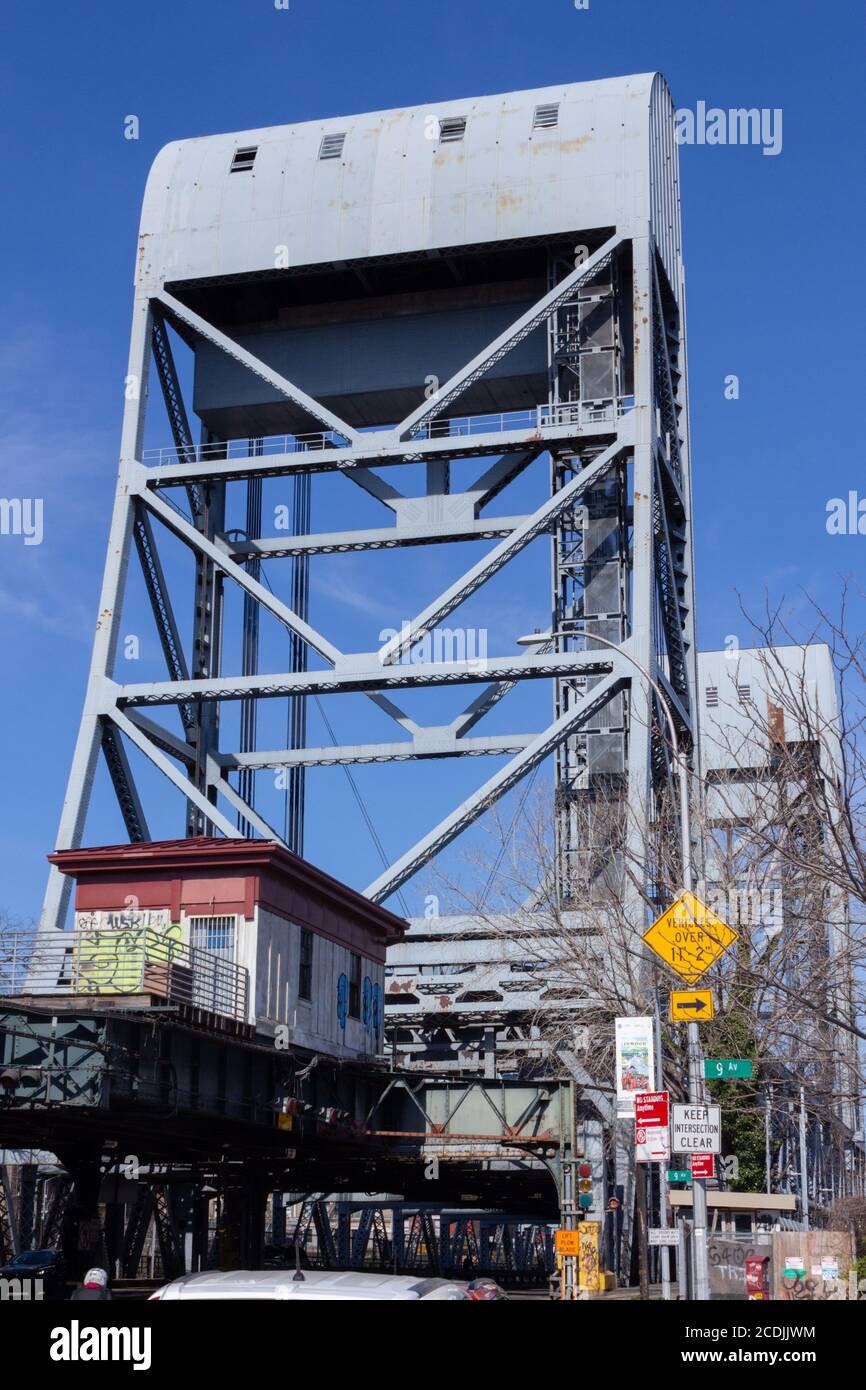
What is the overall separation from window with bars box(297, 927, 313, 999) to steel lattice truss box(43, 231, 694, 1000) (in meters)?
5.50

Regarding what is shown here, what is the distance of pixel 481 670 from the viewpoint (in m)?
43.4

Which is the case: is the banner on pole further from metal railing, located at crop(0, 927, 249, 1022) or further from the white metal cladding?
the white metal cladding

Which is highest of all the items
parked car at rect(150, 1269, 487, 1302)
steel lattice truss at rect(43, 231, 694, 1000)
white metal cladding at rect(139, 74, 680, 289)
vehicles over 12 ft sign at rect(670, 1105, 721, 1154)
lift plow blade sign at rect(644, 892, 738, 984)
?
white metal cladding at rect(139, 74, 680, 289)

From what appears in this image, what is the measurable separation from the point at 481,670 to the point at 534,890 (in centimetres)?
739

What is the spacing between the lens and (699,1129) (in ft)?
67.3

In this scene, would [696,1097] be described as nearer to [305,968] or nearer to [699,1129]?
[699,1129]

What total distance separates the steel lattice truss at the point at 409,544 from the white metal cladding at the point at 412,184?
1.69 meters

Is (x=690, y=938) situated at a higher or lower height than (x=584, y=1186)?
higher

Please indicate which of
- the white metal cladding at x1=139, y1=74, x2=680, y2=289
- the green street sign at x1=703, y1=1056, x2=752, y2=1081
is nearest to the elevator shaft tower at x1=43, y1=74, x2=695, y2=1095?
the white metal cladding at x1=139, y1=74, x2=680, y2=289

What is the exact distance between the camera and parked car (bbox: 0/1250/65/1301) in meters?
39.4

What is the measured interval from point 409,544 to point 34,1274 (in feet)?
69.5

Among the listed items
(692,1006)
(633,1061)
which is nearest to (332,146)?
(633,1061)

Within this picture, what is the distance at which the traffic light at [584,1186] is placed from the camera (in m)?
39.0

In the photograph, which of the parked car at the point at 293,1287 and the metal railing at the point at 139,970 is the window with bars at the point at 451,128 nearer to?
the metal railing at the point at 139,970
